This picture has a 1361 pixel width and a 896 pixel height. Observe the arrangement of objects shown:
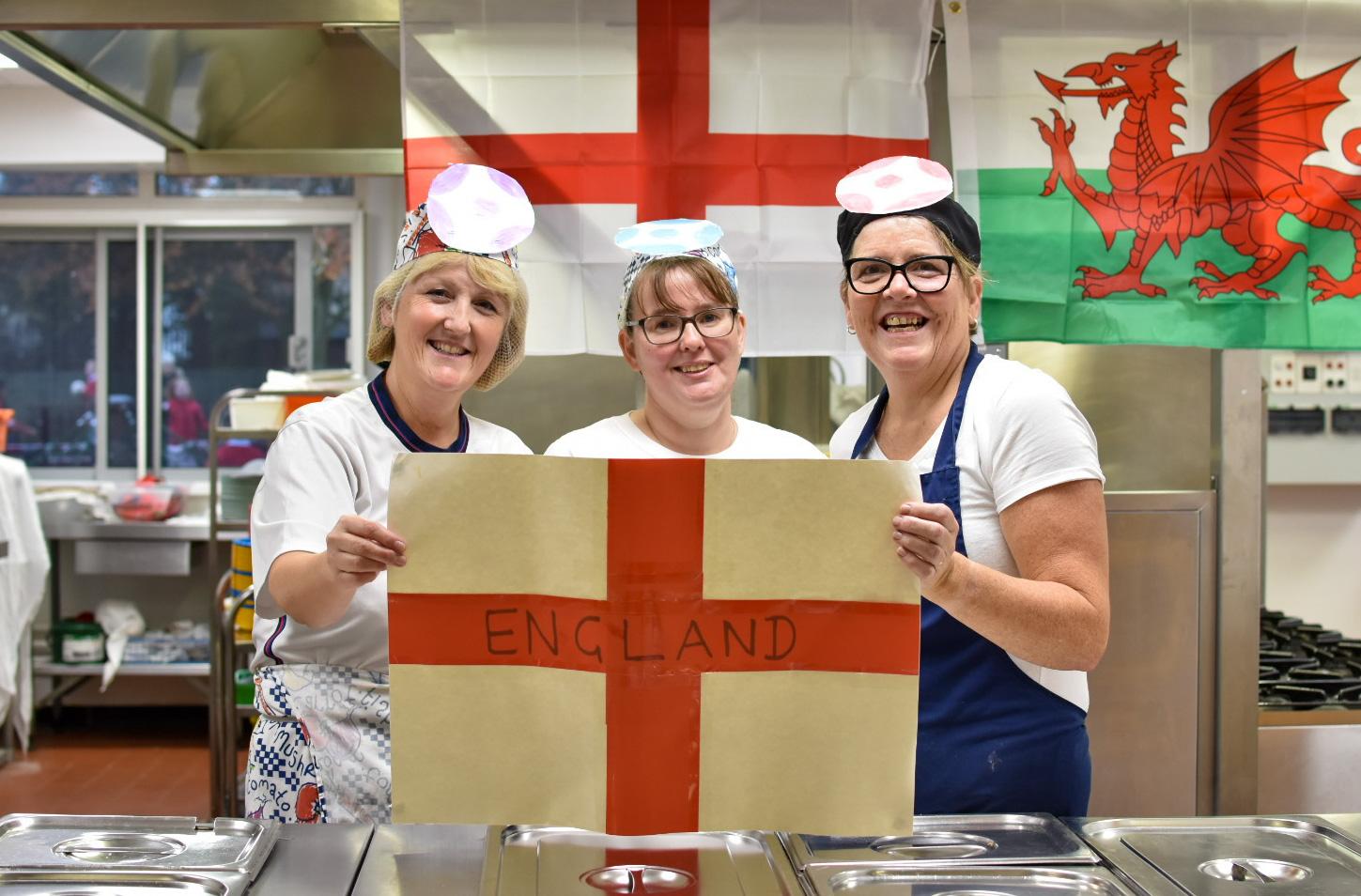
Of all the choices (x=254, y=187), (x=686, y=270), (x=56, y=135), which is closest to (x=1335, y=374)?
(x=686, y=270)

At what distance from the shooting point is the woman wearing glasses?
5.34ft

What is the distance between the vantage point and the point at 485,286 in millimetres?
1594

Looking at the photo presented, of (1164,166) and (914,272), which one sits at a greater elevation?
(1164,166)

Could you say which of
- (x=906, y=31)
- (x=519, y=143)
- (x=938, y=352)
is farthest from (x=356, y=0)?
(x=938, y=352)

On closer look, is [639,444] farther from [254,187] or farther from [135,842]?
[254,187]

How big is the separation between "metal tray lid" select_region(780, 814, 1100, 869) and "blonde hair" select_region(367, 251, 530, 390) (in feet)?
2.62

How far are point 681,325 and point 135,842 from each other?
89 cm

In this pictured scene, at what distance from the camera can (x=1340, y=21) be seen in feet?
7.98

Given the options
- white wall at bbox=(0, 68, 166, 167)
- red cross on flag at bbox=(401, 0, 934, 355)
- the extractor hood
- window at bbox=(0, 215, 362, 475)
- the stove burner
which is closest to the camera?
the extractor hood

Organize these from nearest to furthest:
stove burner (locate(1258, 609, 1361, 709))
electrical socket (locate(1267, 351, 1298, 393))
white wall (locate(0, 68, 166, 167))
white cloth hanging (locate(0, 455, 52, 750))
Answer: stove burner (locate(1258, 609, 1361, 709))
electrical socket (locate(1267, 351, 1298, 393))
white cloth hanging (locate(0, 455, 52, 750))
white wall (locate(0, 68, 166, 167))

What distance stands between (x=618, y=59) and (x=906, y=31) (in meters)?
0.60

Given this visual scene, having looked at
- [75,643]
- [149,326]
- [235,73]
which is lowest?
[75,643]

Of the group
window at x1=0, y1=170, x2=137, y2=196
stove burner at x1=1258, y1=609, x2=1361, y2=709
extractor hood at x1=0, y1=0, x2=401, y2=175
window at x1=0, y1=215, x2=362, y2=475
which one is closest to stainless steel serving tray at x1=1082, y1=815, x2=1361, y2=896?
stove burner at x1=1258, y1=609, x2=1361, y2=709

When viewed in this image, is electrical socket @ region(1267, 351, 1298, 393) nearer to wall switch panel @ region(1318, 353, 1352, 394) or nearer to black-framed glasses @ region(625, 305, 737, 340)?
wall switch panel @ region(1318, 353, 1352, 394)
